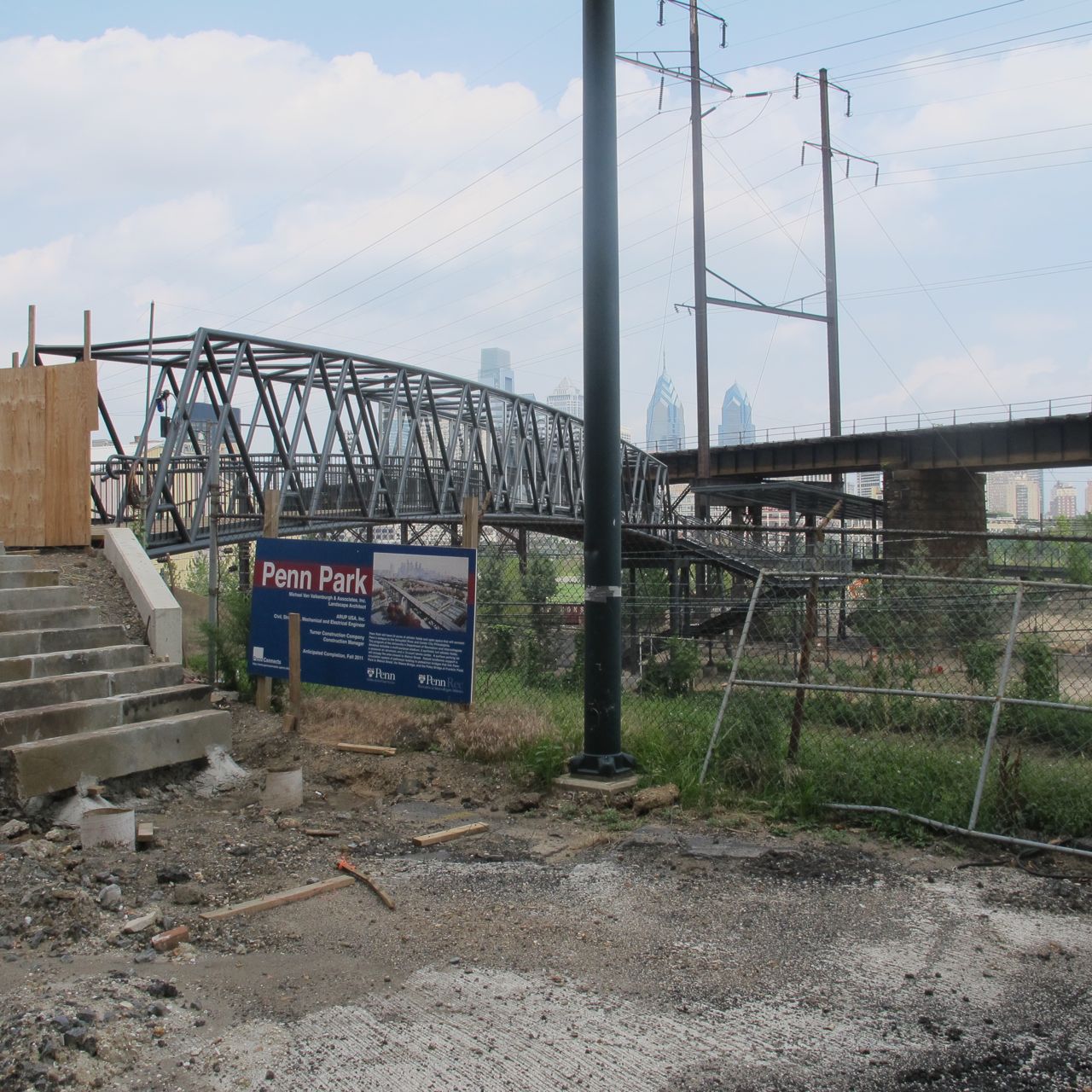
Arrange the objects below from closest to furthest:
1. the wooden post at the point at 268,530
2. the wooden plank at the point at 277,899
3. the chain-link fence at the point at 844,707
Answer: the wooden plank at the point at 277,899 < the chain-link fence at the point at 844,707 < the wooden post at the point at 268,530

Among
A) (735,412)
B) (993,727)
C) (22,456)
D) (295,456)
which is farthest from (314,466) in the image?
(735,412)

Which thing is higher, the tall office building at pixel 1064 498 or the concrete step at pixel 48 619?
the tall office building at pixel 1064 498

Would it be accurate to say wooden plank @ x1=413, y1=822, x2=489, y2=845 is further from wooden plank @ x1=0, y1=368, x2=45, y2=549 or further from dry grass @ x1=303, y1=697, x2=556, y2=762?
wooden plank @ x1=0, y1=368, x2=45, y2=549

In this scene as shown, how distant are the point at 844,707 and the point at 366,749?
440 centimetres

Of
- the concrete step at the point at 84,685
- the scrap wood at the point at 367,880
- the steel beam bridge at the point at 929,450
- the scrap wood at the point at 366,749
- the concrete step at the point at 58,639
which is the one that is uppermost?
the steel beam bridge at the point at 929,450

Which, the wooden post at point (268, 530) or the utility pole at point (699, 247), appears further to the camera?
the utility pole at point (699, 247)

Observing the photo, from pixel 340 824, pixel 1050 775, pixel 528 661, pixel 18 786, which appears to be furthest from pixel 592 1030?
pixel 528 661

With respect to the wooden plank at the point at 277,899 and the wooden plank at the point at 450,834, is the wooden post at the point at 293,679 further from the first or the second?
the wooden plank at the point at 277,899

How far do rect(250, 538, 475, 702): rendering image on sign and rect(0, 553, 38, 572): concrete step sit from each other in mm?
2388

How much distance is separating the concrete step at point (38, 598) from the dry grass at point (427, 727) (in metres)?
2.63

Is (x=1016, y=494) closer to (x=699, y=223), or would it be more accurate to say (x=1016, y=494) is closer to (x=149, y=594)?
(x=699, y=223)

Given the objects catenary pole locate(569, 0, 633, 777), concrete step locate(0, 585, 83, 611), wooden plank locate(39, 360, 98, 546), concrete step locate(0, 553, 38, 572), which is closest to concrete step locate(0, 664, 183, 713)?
concrete step locate(0, 585, 83, 611)

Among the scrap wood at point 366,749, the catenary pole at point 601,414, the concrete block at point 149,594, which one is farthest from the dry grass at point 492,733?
the concrete block at point 149,594

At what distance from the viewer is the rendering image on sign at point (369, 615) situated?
394 inches
